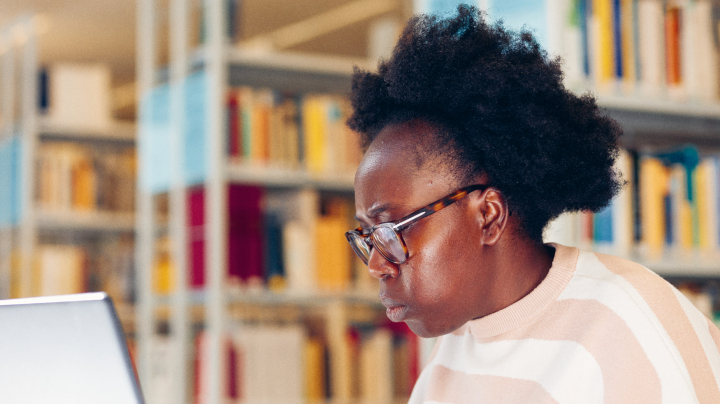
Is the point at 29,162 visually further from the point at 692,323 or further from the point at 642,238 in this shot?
the point at 692,323

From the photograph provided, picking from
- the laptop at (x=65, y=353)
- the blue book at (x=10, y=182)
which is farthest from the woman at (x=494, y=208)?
the blue book at (x=10, y=182)

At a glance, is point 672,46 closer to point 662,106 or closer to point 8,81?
point 662,106

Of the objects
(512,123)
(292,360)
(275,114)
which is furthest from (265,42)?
(512,123)

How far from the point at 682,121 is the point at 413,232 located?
154 cm

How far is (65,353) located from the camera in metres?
0.77

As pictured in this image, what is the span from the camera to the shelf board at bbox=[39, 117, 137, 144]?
4.02 m

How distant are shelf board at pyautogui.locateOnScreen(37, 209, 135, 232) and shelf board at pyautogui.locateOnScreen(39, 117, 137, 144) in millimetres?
419

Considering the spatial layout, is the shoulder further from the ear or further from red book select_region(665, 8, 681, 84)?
red book select_region(665, 8, 681, 84)

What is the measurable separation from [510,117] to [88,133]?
12.0ft

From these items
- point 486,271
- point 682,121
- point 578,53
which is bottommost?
point 486,271

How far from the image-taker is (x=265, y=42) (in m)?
5.77

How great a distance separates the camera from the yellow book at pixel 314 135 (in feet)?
9.47

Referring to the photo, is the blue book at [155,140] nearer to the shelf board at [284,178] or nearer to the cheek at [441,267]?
the shelf board at [284,178]

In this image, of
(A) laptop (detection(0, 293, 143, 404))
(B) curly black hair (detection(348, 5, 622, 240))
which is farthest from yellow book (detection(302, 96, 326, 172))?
(A) laptop (detection(0, 293, 143, 404))
